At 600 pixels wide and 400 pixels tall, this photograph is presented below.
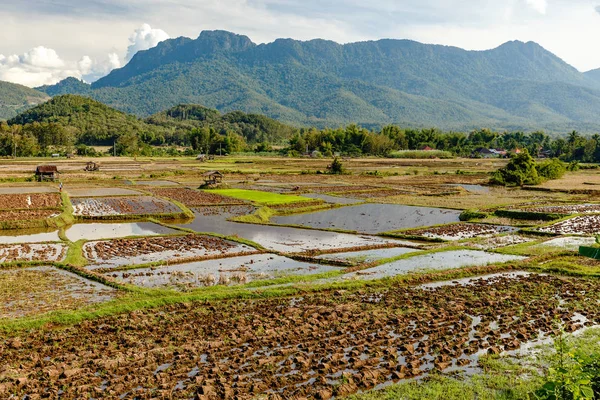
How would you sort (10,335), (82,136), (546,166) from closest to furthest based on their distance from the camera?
(10,335) < (546,166) < (82,136)

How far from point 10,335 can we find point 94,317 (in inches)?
76.3

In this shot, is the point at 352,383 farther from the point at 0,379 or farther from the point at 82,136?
the point at 82,136

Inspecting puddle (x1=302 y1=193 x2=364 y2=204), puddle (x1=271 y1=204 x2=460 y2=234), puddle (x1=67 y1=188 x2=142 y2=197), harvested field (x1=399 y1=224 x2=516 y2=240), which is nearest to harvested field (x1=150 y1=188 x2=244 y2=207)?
puddle (x1=67 y1=188 x2=142 y2=197)

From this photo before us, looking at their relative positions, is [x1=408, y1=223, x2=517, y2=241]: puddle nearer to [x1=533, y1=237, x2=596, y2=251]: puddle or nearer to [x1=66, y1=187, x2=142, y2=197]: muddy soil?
[x1=533, y1=237, x2=596, y2=251]: puddle

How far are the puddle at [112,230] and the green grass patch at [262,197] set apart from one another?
11.0 meters

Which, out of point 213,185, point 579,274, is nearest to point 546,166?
point 213,185

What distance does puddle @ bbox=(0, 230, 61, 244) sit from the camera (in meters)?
24.0

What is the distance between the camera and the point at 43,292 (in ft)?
50.4

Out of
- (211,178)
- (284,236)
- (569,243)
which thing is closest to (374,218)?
(284,236)

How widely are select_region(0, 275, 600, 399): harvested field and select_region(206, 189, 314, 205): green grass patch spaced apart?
2306 cm

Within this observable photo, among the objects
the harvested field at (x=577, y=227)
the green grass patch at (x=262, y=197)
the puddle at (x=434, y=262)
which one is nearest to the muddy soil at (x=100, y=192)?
the green grass patch at (x=262, y=197)

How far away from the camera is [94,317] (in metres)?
13.1

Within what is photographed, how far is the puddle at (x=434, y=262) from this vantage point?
1855 cm

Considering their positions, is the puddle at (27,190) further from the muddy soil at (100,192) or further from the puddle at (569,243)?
the puddle at (569,243)
